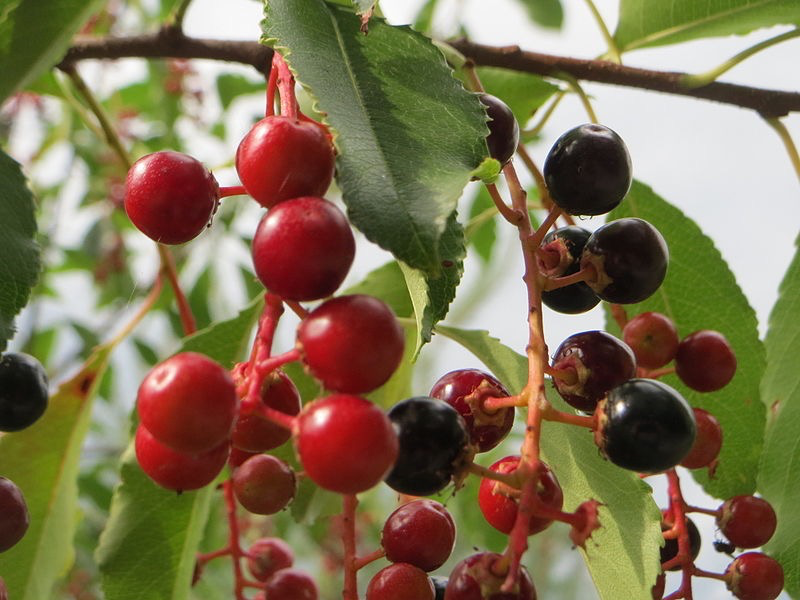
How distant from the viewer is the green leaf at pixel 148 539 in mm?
1025

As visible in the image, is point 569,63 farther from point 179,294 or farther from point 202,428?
point 202,428

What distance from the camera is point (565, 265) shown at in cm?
75

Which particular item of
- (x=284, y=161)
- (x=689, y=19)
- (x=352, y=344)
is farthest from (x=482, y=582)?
(x=689, y=19)

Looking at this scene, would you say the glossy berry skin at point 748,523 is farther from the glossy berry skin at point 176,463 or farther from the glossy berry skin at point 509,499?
the glossy berry skin at point 176,463

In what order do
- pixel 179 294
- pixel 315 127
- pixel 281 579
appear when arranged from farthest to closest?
1. pixel 179 294
2. pixel 281 579
3. pixel 315 127

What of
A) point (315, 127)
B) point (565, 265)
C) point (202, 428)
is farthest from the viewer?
point (565, 265)

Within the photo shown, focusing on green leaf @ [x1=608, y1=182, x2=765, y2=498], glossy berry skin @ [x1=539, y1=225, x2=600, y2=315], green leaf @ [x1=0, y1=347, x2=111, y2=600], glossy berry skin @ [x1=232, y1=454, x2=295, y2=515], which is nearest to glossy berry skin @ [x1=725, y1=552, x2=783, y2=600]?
green leaf @ [x1=608, y1=182, x2=765, y2=498]

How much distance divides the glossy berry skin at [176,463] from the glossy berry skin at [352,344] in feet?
0.31

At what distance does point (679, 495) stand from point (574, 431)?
0.14 metres

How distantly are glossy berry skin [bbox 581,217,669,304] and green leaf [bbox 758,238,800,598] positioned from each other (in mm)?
411

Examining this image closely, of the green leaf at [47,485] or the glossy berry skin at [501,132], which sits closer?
the glossy berry skin at [501,132]

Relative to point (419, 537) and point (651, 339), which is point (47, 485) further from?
point (651, 339)

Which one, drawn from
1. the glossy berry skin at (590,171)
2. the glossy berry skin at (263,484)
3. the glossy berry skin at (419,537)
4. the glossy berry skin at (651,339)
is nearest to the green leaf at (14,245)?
the glossy berry skin at (263,484)

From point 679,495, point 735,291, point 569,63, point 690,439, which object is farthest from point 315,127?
point 735,291
